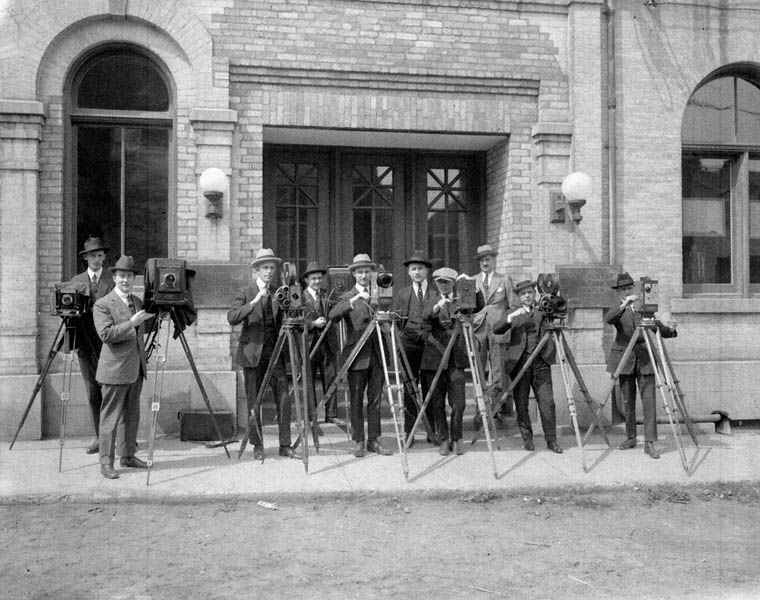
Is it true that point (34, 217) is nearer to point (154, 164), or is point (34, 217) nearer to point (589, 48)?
point (154, 164)

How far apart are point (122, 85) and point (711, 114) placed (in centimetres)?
772

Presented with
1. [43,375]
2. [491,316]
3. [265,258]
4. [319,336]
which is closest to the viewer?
[265,258]

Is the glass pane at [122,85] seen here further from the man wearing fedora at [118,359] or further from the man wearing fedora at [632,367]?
the man wearing fedora at [632,367]

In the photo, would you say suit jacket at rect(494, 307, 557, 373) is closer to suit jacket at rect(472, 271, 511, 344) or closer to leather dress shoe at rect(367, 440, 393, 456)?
suit jacket at rect(472, 271, 511, 344)

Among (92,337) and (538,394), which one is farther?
(538,394)

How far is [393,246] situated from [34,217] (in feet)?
14.8

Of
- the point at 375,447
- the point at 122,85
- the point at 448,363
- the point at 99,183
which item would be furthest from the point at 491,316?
the point at 122,85

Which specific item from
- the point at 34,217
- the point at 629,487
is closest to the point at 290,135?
the point at 34,217

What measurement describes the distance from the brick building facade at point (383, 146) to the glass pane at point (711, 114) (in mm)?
127

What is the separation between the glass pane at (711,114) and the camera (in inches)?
425

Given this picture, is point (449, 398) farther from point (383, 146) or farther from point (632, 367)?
point (383, 146)

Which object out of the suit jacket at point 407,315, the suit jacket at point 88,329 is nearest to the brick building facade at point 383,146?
the suit jacket at point 88,329

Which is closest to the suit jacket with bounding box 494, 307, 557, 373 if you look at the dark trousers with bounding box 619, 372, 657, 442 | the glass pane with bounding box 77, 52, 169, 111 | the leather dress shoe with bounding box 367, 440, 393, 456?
the dark trousers with bounding box 619, 372, 657, 442

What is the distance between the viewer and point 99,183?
963cm
